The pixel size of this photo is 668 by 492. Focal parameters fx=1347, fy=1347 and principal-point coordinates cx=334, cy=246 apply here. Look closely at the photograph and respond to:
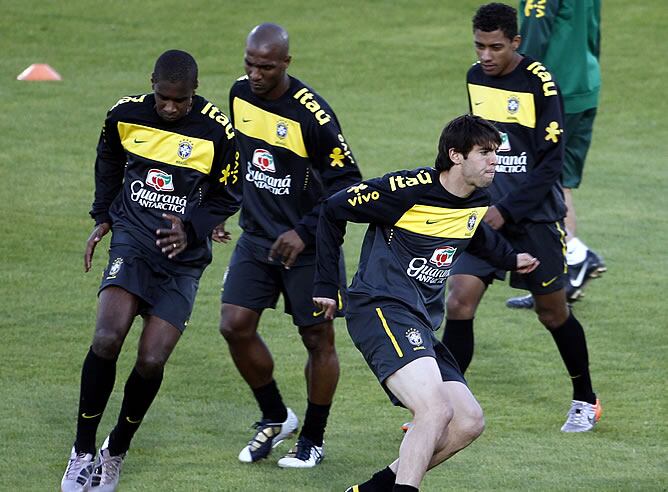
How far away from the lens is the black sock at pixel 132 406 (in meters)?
6.42

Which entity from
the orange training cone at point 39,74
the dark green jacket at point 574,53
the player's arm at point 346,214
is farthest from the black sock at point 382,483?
the orange training cone at point 39,74

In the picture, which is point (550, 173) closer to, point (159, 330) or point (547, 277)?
point (547, 277)

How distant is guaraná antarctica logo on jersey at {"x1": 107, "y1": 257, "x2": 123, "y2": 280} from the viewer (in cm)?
643

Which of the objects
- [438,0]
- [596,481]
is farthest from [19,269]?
[438,0]

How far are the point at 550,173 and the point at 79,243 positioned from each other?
489cm

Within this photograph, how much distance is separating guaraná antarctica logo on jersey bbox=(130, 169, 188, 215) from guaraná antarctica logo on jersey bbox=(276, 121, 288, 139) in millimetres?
649

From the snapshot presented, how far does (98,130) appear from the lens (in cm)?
1444

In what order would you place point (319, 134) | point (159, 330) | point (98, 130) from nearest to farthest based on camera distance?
point (159, 330) < point (319, 134) < point (98, 130)

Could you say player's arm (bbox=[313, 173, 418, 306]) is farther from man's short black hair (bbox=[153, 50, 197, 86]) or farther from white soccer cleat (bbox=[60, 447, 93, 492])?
white soccer cleat (bbox=[60, 447, 93, 492])

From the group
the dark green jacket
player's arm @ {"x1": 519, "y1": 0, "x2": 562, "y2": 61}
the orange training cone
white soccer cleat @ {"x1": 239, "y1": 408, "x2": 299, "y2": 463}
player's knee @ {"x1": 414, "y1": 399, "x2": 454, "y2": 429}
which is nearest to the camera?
player's knee @ {"x1": 414, "y1": 399, "x2": 454, "y2": 429}

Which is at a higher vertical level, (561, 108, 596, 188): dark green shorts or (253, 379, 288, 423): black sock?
(561, 108, 596, 188): dark green shorts

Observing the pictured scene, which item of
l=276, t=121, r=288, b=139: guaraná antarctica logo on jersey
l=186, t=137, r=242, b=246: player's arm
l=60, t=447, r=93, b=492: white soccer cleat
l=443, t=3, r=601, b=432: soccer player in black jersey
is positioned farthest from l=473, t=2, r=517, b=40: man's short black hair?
l=60, t=447, r=93, b=492: white soccer cleat

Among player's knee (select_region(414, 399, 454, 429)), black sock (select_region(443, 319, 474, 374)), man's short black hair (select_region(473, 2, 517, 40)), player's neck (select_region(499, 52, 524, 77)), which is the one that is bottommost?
black sock (select_region(443, 319, 474, 374))

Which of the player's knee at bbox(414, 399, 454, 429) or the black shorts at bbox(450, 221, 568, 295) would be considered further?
the black shorts at bbox(450, 221, 568, 295)
